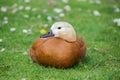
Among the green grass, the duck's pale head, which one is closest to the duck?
the duck's pale head

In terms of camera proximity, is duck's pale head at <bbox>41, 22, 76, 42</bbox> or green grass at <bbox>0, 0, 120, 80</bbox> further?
duck's pale head at <bbox>41, 22, 76, 42</bbox>

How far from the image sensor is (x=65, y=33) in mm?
5137

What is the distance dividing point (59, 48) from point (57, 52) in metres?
0.07

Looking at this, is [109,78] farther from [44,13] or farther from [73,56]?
[44,13]

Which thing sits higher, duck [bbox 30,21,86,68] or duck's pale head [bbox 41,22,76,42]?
duck's pale head [bbox 41,22,76,42]

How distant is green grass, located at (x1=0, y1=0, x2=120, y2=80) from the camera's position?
16.4ft

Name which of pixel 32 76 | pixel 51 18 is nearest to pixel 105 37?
pixel 51 18

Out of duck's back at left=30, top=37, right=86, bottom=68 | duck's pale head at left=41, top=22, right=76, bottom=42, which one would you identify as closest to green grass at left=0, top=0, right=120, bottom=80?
duck's back at left=30, top=37, right=86, bottom=68

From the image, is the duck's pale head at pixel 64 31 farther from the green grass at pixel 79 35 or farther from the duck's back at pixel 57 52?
the green grass at pixel 79 35

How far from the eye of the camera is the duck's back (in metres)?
5.04

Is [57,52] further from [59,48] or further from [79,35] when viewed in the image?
[79,35]

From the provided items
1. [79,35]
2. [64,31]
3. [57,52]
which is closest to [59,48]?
[57,52]

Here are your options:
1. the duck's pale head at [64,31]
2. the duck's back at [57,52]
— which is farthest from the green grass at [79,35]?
the duck's pale head at [64,31]

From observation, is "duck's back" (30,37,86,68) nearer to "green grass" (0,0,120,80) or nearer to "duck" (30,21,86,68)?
"duck" (30,21,86,68)
